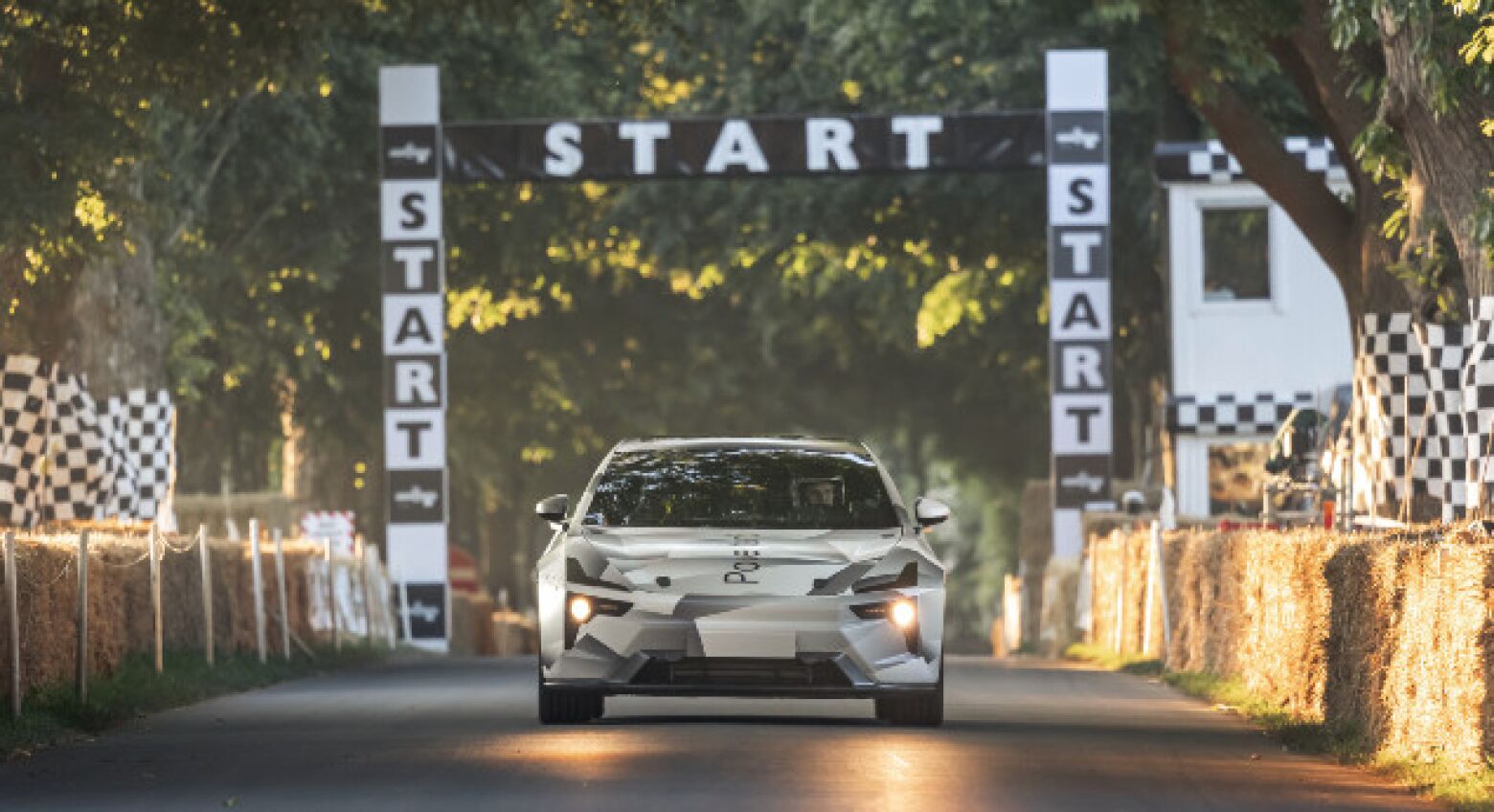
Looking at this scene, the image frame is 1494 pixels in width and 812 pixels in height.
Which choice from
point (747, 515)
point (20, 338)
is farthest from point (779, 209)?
point (747, 515)

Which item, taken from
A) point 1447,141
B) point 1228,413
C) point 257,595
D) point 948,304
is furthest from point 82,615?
point 948,304

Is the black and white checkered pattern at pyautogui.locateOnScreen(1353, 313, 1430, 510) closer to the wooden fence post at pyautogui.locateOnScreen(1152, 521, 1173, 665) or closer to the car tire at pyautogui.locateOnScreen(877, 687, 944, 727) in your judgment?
the wooden fence post at pyautogui.locateOnScreen(1152, 521, 1173, 665)

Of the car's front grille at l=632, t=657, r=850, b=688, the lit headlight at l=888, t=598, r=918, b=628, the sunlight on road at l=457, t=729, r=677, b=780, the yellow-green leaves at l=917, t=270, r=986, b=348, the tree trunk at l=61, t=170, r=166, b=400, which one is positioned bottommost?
the sunlight on road at l=457, t=729, r=677, b=780

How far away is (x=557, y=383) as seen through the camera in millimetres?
61594

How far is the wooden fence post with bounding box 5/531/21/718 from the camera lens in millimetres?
19578

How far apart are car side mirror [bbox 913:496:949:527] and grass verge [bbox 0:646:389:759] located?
4771 mm

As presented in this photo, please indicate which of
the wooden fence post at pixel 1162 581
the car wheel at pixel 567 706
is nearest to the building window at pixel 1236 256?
the wooden fence post at pixel 1162 581

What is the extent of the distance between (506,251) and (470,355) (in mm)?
4586

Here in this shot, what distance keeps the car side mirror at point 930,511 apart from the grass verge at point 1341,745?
2.18 metres

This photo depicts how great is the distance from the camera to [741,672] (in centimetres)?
1812

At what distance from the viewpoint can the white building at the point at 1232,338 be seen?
4647 centimetres

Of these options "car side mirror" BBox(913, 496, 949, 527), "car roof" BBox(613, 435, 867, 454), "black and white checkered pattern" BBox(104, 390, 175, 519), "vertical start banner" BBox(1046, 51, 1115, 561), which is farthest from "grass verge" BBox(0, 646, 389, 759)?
"vertical start banner" BBox(1046, 51, 1115, 561)

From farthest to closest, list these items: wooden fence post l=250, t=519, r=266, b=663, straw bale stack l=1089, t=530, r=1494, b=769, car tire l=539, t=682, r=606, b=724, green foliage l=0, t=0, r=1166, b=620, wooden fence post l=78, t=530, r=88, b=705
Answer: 1. green foliage l=0, t=0, r=1166, b=620
2. wooden fence post l=250, t=519, r=266, b=663
3. wooden fence post l=78, t=530, r=88, b=705
4. car tire l=539, t=682, r=606, b=724
5. straw bale stack l=1089, t=530, r=1494, b=769

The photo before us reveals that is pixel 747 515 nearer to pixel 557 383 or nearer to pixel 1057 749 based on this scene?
pixel 1057 749
